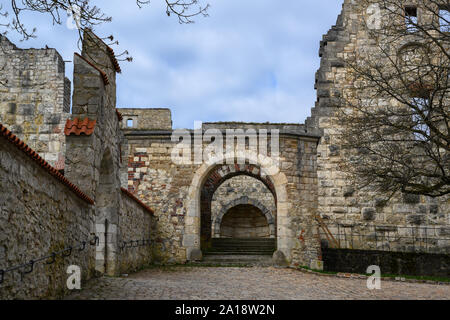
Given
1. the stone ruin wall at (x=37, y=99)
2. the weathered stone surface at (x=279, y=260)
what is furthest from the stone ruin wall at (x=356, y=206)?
the stone ruin wall at (x=37, y=99)

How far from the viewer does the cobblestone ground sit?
7336 mm

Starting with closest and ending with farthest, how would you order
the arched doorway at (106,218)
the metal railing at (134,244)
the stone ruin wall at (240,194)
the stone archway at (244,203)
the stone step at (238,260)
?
the arched doorway at (106,218)
the metal railing at (134,244)
the stone step at (238,260)
the stone archway at (244,203)
the stone ruin wall at (240,194)

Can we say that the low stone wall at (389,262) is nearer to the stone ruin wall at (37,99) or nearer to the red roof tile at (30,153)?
the stone ruin wall at (37,99)

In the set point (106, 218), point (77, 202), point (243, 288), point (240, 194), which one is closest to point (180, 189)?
point (106, 218)

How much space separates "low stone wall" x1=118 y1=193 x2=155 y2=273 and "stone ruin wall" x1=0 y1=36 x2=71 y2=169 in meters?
2.95

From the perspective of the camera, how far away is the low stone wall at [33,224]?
15.6 feet

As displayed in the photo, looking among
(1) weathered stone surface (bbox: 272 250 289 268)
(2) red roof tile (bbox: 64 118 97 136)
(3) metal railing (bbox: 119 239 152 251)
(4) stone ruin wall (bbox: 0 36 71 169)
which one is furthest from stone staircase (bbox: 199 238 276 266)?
(2) red roof tile (bbox: 64 118 97 136)

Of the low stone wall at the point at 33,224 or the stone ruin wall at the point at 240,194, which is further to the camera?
the stone ruin wall at the point at 240,194

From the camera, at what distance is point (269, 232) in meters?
24.4

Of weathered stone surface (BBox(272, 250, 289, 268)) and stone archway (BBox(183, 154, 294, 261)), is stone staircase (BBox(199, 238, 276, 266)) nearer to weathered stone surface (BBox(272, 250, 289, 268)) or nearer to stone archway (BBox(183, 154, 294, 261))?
weathered stone surface (BBox(272, 250, 289, 268))

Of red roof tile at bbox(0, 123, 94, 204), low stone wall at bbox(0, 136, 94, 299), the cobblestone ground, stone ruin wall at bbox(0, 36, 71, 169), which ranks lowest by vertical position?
the cobblestone ground

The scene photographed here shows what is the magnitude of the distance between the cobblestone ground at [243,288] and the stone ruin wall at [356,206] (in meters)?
3.70

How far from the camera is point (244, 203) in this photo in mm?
24094

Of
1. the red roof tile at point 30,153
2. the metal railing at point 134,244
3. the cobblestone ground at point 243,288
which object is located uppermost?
the red roof tile at point 30,153
